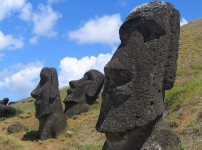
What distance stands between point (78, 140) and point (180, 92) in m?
4.67

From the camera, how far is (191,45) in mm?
32125

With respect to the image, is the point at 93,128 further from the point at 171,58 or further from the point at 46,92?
the point at 171,58

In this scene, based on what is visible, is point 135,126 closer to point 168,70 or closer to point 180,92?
point 168,70

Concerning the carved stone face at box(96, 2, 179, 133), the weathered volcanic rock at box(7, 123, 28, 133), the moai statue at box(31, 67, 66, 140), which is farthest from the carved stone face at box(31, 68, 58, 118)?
the carved stone face at box(96, 2, 179, 133)

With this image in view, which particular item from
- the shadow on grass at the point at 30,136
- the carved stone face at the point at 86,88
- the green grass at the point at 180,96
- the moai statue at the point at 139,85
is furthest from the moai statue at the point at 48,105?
the moai statue at the point at 139,85

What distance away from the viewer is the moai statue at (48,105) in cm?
1248

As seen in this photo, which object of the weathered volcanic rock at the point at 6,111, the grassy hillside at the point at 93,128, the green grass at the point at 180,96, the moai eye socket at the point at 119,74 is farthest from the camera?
the weathered volcanic rock at the point at 6,111

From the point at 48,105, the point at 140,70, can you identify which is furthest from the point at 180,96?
the point at 140,70

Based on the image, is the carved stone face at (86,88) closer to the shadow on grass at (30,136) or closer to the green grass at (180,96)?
the shadow on grass at (30,136)

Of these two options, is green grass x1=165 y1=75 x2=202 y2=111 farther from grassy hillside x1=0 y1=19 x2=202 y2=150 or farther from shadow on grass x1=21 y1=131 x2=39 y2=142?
shadow on grass x1=21 y1=131 x2=39 y2=142

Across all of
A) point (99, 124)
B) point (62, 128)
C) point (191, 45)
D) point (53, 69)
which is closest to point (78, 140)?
point (62, 128)

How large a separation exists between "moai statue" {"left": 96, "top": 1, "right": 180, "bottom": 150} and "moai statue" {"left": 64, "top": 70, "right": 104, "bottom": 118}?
450 inches

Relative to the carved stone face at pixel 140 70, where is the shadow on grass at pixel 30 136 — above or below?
below

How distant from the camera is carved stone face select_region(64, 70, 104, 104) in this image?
16891 millimetres
